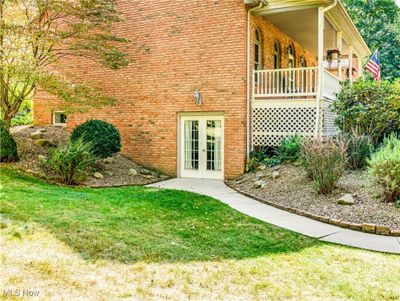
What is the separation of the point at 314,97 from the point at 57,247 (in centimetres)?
970

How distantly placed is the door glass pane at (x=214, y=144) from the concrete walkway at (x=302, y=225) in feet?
6.37

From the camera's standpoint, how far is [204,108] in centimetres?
1213

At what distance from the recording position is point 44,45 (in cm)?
1054

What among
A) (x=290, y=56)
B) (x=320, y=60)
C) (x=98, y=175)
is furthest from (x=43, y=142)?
(x=290, y=56)

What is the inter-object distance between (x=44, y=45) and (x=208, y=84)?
4.77 meters

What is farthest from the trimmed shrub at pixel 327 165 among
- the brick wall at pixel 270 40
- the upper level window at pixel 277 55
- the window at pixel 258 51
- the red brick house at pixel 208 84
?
the upper level window at pixel 277 55

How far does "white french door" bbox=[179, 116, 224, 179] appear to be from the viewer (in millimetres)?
12258

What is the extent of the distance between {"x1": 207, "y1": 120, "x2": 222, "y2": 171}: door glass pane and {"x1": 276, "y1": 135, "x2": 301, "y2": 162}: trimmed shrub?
1855mm

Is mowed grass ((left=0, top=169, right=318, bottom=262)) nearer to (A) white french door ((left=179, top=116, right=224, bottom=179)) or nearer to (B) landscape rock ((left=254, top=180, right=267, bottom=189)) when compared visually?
(B) landscape rock ((left=254, top=180, right=267, bottom=189))

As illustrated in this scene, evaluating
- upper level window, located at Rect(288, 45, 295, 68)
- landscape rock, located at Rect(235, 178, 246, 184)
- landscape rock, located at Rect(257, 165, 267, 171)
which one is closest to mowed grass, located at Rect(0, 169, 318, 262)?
landscape rock, located at Rect(235, 178, 246, 184)

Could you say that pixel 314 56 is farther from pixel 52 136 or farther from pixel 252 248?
pixel 252 248

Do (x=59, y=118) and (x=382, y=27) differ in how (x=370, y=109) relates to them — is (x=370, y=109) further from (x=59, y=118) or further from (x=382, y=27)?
(x=382, y=27)

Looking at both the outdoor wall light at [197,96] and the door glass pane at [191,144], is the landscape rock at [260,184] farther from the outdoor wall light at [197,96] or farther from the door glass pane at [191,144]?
the outdoor wall light at [197,96]

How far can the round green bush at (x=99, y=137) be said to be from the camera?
1123 centimetres
